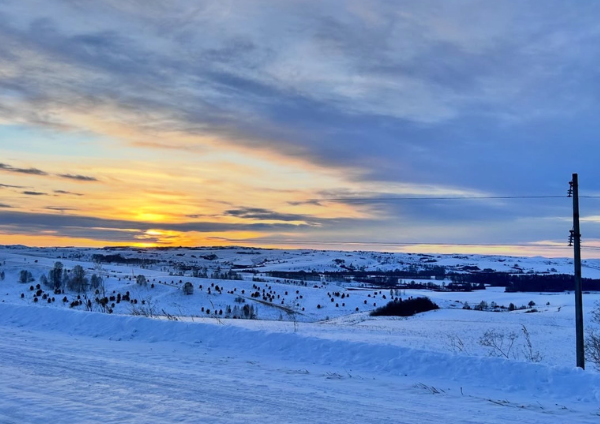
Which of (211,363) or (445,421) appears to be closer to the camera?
(445,421)

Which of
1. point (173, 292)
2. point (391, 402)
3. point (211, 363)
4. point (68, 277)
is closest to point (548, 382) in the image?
point (391, 402)

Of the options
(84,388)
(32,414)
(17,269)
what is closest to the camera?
(32,414)

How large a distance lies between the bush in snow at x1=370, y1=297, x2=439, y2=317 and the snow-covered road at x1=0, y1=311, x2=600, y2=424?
50.3m

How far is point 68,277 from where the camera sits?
205 feet

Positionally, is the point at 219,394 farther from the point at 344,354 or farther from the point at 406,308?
the point at 406,308

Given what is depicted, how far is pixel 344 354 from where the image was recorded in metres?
13.8

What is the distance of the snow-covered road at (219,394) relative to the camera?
7730 mm

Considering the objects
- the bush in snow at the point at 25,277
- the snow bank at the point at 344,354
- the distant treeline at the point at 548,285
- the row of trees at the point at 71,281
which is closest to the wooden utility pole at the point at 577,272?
the snow bank at the point at 344,354

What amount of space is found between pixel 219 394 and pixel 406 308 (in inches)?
2296

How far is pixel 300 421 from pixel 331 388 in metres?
2.66

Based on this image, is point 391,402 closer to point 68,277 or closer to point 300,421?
point 300,421

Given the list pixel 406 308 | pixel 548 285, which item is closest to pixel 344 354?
pixel 406 308

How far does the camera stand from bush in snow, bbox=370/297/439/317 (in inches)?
2447

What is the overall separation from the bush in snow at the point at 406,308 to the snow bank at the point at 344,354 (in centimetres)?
4607
